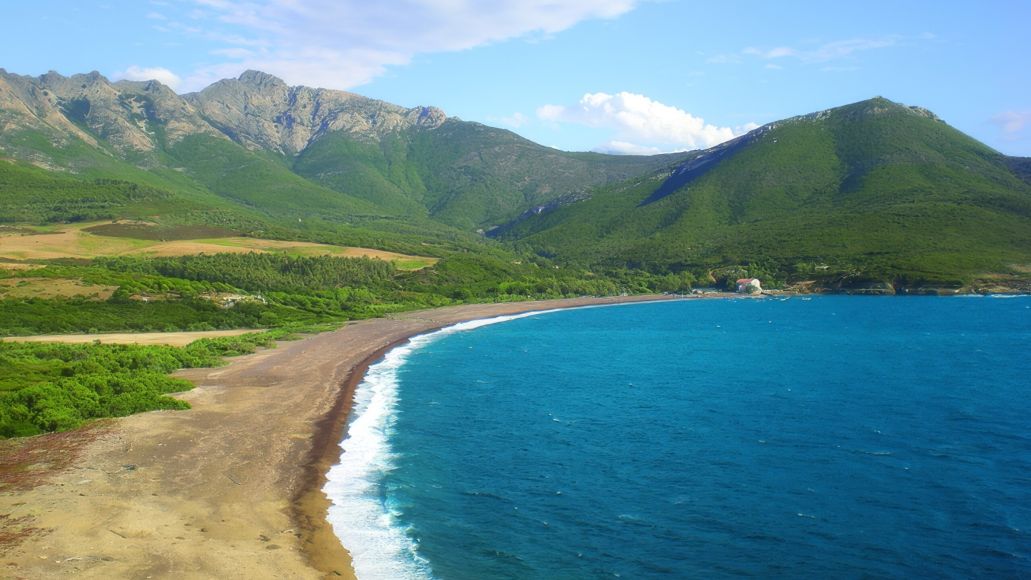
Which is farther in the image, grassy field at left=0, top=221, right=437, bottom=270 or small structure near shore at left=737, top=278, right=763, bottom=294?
small structure near shore at left=737, top=278, right=763, bottom=294

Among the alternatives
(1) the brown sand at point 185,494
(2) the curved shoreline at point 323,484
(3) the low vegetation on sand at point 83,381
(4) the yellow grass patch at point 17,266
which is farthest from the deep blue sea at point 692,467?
(4) the yellow grass patch at point 17,266

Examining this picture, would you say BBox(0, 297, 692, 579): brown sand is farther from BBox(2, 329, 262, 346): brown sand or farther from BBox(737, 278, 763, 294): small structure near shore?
BBox(737, 278, 763, 294): small structure near shore

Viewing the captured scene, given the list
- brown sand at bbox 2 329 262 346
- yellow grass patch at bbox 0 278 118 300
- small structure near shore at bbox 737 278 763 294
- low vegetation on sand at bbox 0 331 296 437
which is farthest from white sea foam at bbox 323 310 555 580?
small structure near shore at bbox 737 278 763 294

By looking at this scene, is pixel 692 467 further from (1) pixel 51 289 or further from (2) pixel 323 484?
(1) pixel 51 289

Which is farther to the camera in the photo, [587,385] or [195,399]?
[587,385]

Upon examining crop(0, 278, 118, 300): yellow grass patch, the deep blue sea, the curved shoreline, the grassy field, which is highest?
the grassy field

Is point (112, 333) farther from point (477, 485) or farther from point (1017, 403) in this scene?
point (1017, 403)

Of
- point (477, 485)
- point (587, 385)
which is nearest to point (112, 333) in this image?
point (587, 385)
